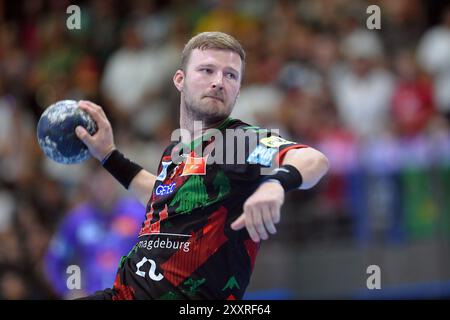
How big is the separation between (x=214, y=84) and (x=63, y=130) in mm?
1486

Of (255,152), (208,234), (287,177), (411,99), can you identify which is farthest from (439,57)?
(287,177)

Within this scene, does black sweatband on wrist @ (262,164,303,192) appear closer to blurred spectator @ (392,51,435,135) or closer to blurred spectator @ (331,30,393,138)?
blurred spectator @ (392,51,435,135)

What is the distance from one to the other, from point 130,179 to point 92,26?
11.4 m

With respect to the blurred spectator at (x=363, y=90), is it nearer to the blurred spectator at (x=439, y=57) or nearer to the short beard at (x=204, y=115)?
the blurred spectator at (x=439, y=57)

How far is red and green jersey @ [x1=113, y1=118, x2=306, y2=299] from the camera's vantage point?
6.39 metres

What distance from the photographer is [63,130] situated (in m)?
7.41

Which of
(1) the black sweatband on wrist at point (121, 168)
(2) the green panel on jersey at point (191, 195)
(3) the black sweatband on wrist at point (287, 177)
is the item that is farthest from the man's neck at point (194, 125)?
(1) the black sweatband on wrist at point (121, 168)

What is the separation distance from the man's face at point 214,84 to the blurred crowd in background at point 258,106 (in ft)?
19.2

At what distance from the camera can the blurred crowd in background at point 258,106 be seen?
13.0 m

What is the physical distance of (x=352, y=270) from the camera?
44.4 feet
